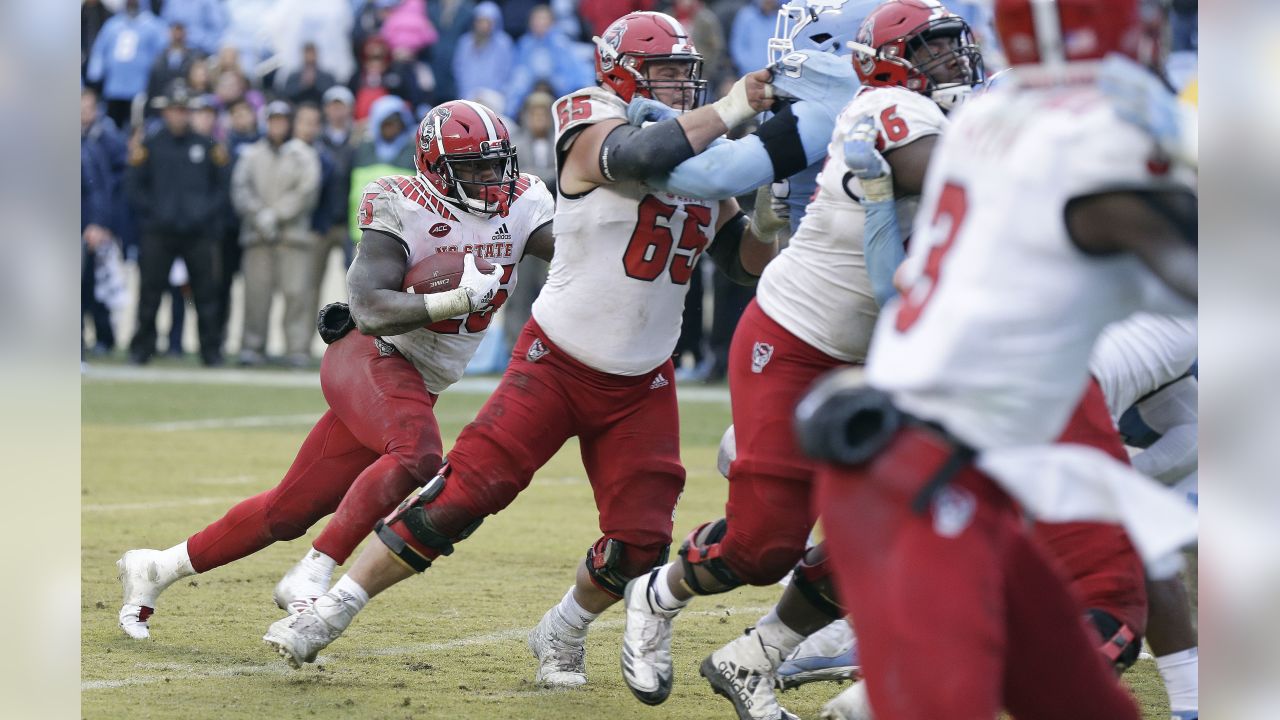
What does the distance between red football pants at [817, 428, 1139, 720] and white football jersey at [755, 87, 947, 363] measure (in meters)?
1.66

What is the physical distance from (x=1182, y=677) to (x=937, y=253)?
6.68 ft

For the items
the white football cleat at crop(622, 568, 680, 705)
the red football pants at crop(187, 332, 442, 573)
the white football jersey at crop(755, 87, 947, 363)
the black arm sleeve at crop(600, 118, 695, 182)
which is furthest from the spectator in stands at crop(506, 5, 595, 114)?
the white football jersey at crop(755, 87, 947, 363)

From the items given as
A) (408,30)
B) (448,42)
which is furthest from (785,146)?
(408,30)

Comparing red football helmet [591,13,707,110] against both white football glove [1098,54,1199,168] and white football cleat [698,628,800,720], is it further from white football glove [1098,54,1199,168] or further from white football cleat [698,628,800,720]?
white football glove [1098,54,1199,168]

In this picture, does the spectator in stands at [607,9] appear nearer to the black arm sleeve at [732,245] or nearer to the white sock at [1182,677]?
the black arm sleeve at [732,245]

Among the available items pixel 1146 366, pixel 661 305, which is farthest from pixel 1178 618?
pixel 661 305

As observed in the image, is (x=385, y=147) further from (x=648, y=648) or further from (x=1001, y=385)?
(x=1001, y=385)

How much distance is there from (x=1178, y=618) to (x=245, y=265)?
12357 millimetres

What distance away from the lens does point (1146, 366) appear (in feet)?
16.0

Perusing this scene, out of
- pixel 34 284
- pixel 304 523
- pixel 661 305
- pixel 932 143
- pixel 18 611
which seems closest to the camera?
pixel 34 284

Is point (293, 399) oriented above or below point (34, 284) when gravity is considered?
below

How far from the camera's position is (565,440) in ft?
17.1

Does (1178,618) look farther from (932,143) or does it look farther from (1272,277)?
(1272,277)

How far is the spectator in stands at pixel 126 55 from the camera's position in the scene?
17.2 m
